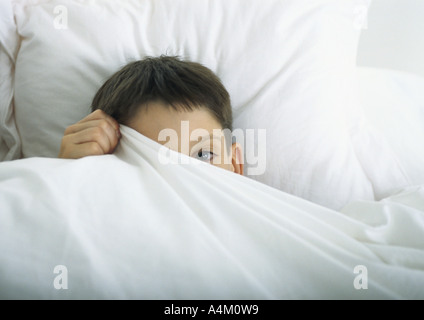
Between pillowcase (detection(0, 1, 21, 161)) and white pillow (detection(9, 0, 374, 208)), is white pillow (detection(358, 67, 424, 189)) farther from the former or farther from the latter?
pillowcase (detection(0, 1, 21, 161))

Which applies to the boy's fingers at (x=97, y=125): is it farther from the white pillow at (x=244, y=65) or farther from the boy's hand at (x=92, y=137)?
the white pillow at (x=244, y=65)

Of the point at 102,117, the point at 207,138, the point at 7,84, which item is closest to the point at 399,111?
the point at 207,138

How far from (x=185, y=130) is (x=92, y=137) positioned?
0.58 feet

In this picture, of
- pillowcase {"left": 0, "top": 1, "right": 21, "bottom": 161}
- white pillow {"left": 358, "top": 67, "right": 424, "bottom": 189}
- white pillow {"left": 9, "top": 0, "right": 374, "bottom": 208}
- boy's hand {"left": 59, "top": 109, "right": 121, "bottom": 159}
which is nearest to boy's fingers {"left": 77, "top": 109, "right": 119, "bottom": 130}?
boy's hand {"left": 59, "top": 109, "right": 121, "bottom": 159}

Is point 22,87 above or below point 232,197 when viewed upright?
above

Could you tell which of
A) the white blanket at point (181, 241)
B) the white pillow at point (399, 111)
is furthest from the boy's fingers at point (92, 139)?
the white pillow at point (399, 111)

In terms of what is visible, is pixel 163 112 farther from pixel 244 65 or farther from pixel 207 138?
pixel 244 65

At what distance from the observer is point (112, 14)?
3.04 ft

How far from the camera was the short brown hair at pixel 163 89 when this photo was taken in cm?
78

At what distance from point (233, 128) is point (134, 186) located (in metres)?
0.37

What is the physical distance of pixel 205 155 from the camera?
77 cm

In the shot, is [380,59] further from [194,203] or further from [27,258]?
[27,258]

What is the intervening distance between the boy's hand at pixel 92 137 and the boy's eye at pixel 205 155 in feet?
0.54

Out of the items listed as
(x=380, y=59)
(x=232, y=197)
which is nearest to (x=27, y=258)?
(x=232, y=197)
